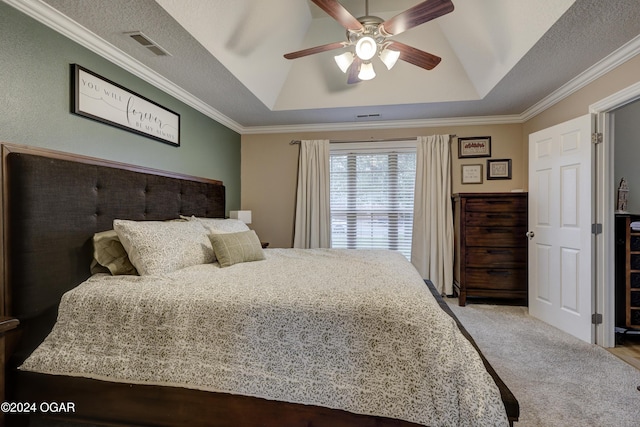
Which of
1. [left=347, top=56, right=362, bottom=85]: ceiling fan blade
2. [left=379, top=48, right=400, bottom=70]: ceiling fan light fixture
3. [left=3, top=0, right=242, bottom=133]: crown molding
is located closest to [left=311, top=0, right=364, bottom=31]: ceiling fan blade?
[left=379, top=48, right=400, bottom=70]: ceiling fan light fixture

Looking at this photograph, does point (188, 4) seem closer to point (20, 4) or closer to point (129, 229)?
point (20, 4)

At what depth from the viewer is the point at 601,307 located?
2.59 m

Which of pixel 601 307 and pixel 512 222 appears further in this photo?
pixel 512 222

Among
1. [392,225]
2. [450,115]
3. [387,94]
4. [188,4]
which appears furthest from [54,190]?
[450,115]

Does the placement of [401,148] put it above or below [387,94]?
below

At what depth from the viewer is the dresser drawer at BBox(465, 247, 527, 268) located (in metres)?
3.50

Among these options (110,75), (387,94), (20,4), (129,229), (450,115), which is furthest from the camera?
(450,115)

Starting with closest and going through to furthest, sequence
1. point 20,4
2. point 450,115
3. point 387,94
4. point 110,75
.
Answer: point 20,4 < point 110,75 < point 387,94 < point 450,115

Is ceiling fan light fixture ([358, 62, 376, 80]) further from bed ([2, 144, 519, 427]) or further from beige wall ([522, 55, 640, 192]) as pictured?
beige wall ([522, 55, 640, 192])

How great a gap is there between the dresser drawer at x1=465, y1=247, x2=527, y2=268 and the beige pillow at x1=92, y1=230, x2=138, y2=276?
3.45 meters

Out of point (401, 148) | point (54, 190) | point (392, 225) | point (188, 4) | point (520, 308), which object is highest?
point (188, 4)

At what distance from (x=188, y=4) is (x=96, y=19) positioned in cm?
58

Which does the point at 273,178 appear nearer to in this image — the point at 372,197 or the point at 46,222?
the point at 372,197

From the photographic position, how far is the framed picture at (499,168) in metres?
3.97
